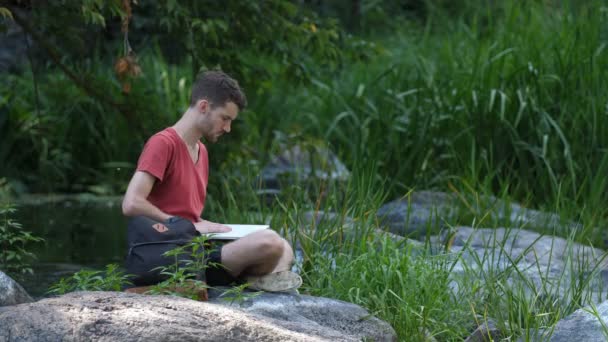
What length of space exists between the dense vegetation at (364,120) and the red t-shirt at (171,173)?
859 millimetres

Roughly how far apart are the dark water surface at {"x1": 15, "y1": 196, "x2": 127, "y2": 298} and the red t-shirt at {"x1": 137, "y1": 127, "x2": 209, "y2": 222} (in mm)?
1873

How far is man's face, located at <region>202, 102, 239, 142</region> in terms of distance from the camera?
14.4 feet

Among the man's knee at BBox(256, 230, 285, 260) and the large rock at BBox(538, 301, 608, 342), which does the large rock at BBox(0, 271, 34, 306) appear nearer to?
the man's knee at BBox(256, 230, 285, 260)

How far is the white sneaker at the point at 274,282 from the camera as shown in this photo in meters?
4.35

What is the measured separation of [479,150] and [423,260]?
360cm

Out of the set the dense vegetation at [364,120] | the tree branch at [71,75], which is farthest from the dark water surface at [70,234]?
the tree branch at [71,75]

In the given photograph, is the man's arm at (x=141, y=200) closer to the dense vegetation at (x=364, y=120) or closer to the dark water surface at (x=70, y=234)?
the dense vegetation at (x=364, y=120)

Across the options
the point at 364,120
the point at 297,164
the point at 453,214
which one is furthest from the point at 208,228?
the point at 364,120

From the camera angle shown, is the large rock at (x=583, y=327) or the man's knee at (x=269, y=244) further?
the man's knee at (x=269, y=244)

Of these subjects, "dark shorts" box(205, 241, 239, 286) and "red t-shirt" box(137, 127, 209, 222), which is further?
"dark shorts" box(205, 241, 239, 286)

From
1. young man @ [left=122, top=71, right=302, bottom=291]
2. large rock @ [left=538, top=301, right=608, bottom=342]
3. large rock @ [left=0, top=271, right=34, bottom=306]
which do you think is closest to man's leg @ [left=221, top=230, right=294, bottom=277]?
young man @ [left=122, top=71, right=302, bottom=291]

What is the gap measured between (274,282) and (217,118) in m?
0.74

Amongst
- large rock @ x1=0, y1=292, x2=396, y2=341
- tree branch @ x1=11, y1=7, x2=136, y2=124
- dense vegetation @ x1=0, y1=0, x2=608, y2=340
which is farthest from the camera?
tree branch @ x1=11, y1=7, x2=136, y2=124

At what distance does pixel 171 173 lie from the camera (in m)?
4.32
